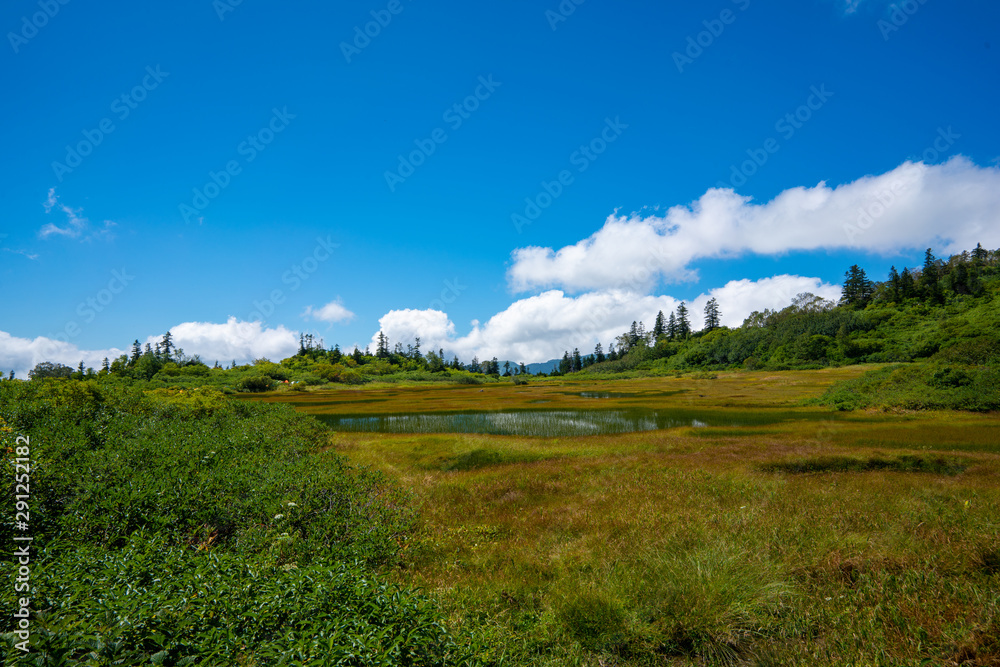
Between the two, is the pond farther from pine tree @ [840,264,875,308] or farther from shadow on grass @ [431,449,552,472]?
pine tree @ [840,264,875,308]

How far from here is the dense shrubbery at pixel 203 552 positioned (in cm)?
341

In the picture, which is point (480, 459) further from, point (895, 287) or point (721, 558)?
point (895, 287)

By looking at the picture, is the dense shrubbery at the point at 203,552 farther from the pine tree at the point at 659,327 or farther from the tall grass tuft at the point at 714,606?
the pine tree at the point at 659,327

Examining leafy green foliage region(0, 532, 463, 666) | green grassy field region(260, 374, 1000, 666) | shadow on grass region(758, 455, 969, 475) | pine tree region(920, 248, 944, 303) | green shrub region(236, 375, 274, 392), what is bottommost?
shadow on grass region(758, 455, 969, 475)

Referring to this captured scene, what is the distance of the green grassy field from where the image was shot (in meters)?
5.81

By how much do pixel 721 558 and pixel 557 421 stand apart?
28.9 meters

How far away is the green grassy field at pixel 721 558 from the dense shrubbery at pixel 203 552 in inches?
55.7

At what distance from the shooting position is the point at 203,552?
251 inches

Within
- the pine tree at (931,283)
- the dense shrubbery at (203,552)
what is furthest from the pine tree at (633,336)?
the dense shrubbery at (203,552)

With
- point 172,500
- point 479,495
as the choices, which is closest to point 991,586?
point 479,495

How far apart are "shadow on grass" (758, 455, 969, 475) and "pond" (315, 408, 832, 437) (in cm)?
1313

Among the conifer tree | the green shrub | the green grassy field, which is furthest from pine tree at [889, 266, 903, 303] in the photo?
the green shrub

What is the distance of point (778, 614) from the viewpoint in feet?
20.9

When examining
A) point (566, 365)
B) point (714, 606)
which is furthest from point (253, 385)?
point (566, 365)
